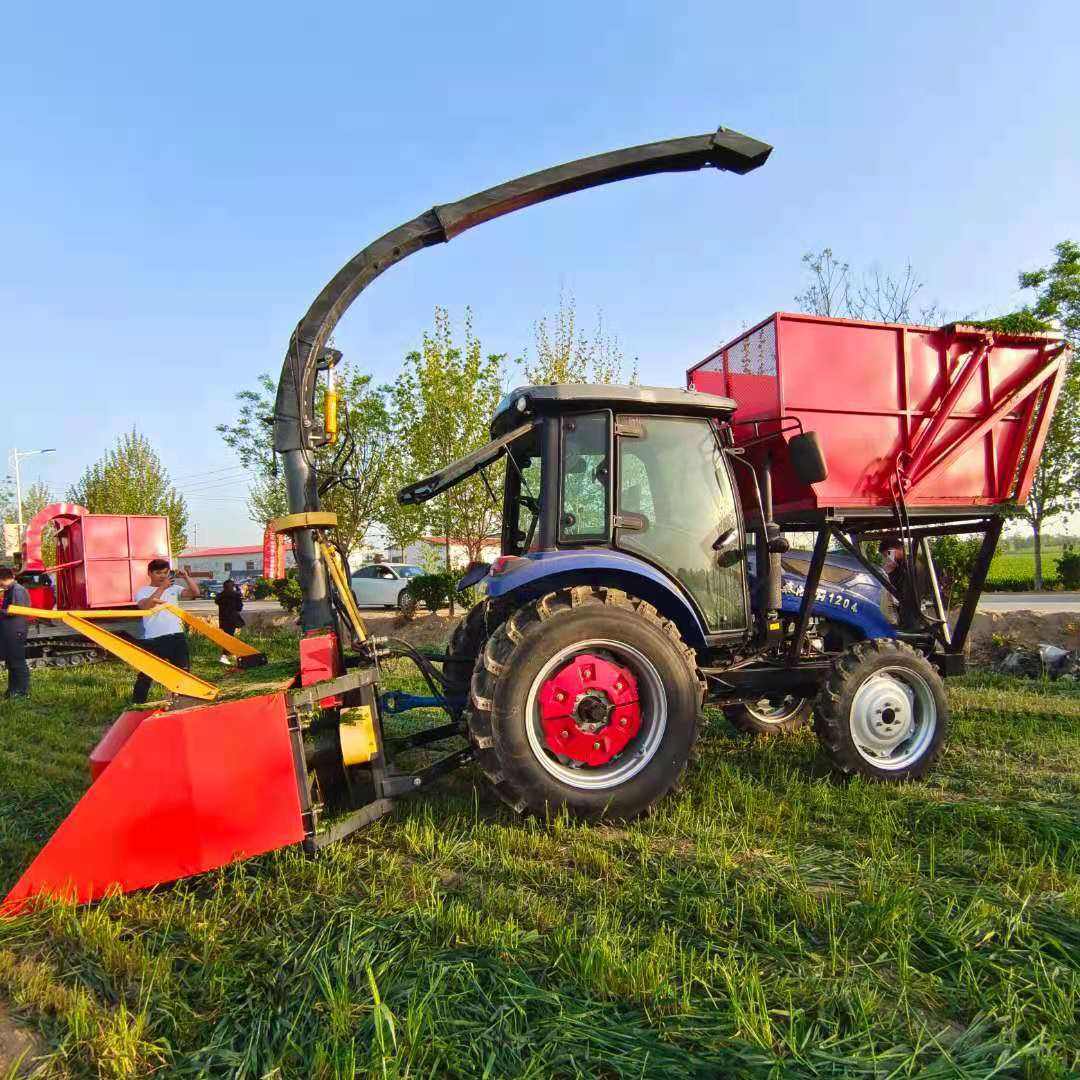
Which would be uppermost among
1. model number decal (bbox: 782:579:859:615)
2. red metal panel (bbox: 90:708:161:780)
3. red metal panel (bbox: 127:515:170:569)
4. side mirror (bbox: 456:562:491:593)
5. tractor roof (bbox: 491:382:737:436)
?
tractor roof (bbox: 491:382:737:436)

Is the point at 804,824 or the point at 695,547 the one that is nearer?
the point at 804,824

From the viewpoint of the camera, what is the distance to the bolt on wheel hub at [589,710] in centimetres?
352

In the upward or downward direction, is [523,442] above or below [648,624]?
above

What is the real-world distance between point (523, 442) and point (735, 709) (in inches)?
102

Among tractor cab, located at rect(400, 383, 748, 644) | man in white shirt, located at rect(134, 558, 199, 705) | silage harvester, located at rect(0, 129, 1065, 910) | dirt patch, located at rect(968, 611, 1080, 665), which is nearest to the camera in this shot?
silage harvester, located at rect(0, 129, 1065, 910)

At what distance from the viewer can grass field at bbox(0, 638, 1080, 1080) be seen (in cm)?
184

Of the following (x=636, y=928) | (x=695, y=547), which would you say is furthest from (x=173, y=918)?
(x=695, y=547)

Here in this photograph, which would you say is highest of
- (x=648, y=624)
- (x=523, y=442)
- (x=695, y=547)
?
(x=523, y=442)

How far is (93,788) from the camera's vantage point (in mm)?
2645

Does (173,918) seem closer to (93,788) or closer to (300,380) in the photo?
(93,788)

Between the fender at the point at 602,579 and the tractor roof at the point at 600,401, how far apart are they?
2.60ft

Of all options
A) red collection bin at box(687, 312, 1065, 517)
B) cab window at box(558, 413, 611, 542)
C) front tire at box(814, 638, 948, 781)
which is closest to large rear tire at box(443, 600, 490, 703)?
cab window at box(558, 413, 611, 542)

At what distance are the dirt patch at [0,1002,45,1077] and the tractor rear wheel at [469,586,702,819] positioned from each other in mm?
1789

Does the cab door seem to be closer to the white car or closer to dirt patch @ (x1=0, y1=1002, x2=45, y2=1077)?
dirt patch @ (x1=0, y1=1002, x2=45, y2=1077)
